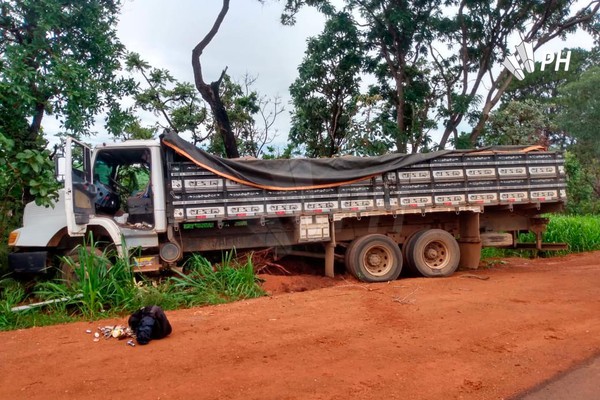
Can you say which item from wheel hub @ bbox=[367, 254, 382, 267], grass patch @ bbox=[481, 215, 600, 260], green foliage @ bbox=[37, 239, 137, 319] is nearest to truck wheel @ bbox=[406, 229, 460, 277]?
wheel hub @ bbox=[367, 254, 382, 267]

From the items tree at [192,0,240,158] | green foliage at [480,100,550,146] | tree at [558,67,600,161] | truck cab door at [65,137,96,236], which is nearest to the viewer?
truck cab door at [65,137,96,236]

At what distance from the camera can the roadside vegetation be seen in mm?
7121

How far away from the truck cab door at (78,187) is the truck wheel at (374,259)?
4413mm

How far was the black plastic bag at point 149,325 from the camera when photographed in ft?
18.7

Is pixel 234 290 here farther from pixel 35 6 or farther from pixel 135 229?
pixel 35 6

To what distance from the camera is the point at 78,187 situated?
25.5 feet

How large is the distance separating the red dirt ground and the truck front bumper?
1382 mm

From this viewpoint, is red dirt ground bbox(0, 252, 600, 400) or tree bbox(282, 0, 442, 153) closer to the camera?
red dirt ground bbox(0, 252, 600, 400)

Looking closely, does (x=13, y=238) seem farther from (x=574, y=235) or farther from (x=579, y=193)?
(x=579, y=193)

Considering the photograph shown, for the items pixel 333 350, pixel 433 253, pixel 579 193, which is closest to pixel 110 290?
pixel 333 350

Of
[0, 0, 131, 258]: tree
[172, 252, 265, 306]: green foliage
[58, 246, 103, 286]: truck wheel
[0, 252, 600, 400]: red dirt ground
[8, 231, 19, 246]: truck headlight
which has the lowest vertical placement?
[0, 252, 600, 400]: red dirt ground

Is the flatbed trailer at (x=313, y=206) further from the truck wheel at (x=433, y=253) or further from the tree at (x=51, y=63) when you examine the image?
the tree at (x=51, y=63)

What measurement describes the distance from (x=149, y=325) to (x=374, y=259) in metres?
4.79

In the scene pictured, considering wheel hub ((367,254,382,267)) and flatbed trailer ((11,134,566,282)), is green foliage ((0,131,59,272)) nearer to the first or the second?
flatbed trailer ((11,134,566,282))
